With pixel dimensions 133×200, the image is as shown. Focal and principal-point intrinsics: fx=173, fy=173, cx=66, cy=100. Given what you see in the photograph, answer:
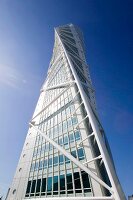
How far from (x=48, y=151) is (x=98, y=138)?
530 inches

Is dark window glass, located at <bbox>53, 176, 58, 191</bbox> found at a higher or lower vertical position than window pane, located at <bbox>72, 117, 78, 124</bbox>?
lower

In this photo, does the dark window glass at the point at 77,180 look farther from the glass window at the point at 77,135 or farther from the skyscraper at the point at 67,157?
the glass window at the point at 77,135

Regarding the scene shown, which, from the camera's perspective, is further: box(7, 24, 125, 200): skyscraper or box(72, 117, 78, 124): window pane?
box(72, 117, 78, 124): window pane

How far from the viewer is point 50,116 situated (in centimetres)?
4078

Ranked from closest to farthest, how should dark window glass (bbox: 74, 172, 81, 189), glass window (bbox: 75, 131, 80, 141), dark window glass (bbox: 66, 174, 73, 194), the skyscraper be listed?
the skyscraper < dark window glass (bbox: 74, 172, 81, 189) < dark window glass (bbox: 66, 174, 73, 194) < glass window (bbox: 75, 131, 80, 141)

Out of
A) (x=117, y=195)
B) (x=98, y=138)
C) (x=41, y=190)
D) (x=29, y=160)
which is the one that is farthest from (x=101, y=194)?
(x=29, y=160)

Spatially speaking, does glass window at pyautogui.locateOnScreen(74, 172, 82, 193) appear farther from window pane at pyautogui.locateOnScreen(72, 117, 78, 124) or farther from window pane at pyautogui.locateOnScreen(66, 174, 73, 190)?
window pane at pyautogui.locateOnScreen(72, 117, 78, 124)

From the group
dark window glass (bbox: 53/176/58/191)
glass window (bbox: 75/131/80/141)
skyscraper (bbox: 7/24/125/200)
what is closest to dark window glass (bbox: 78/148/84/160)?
A: skyscraper (bbox: 7/24/125/200)

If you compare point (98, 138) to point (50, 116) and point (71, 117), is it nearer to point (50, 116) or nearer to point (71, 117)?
point (71, 117)

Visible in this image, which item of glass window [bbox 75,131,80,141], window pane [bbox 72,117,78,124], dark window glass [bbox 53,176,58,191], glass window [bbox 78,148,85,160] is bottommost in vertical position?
dark window glass [bbox 53,176,58,191]

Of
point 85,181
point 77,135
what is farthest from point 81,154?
point 85,181

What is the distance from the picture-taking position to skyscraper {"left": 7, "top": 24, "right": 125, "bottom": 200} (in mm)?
21141

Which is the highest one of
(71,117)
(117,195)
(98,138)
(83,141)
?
(71,117)

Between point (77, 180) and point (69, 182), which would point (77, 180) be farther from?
point (69, 182)
